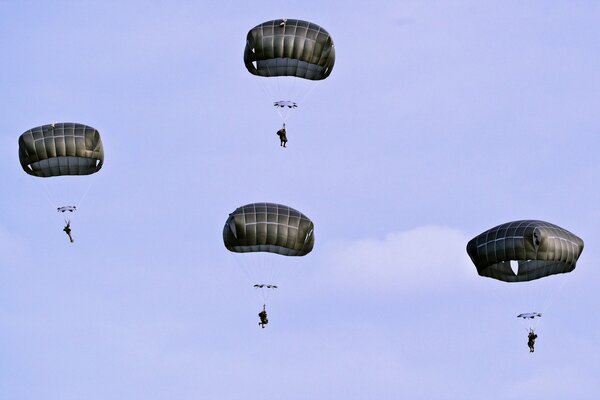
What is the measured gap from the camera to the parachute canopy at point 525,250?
2972 inches

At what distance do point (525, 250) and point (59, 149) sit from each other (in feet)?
82.7

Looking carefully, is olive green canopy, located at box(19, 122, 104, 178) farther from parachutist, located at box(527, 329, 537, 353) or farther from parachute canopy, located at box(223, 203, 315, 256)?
parachutist, located at box(527, 329, 537, 353)

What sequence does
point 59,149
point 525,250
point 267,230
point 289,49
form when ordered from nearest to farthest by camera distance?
point 525,250, point 267,230, point 289,49, point 59,149

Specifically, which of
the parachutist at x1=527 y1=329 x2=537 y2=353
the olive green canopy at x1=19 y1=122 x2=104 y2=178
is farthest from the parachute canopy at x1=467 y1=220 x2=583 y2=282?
the olive green canopy at x1=19 y1=122 x2=104 y2=178

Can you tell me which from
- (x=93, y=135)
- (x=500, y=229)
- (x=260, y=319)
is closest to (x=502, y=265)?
(x=500, y=229)

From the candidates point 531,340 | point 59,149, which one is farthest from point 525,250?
point 59,149

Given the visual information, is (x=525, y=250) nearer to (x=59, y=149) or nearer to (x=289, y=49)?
(x=289, y=49)

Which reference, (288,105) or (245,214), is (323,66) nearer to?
(288,105)

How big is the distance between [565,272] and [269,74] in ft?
60.2

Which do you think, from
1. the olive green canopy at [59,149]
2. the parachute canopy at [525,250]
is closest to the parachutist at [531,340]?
the parachute canopy at [525,250]

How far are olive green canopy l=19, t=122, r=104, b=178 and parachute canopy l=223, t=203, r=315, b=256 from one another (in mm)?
10216

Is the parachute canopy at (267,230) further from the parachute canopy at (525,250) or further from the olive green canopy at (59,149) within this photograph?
the olive green canopy at (59,149)

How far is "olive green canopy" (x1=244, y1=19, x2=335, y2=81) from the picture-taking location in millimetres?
79750

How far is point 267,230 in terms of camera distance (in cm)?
7656
